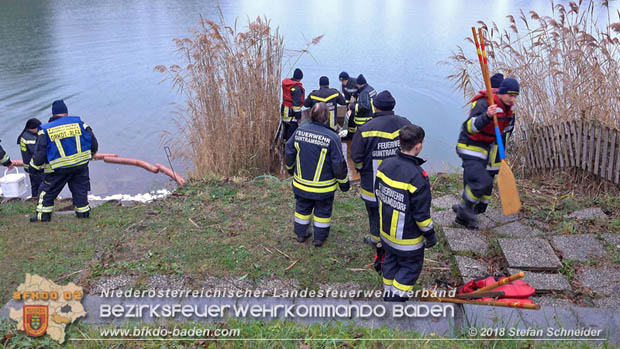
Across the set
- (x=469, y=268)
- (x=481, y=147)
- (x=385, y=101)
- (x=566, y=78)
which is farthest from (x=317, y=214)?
(x=566, y=78)

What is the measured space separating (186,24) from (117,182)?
15149 millimetres

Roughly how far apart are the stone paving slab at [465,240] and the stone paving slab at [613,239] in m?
1.22

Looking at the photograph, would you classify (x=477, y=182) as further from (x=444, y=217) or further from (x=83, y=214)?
(x=83, y=214)

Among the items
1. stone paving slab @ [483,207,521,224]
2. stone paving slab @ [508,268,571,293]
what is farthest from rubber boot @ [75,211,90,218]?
stone paving slab @ [508,268,571,293]

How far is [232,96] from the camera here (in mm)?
7836

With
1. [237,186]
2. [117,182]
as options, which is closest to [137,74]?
[117,182]

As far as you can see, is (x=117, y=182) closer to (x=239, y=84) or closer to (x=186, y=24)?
(x=239, y=84)

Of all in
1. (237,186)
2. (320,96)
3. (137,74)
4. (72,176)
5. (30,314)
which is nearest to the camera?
(30,314)

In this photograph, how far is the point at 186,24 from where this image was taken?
23.3 m

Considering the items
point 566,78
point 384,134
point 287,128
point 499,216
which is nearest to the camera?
point 384,134

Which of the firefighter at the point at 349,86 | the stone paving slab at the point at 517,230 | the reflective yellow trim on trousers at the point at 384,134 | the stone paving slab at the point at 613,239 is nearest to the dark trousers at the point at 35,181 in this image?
→ the firefighter at the point at 349,86

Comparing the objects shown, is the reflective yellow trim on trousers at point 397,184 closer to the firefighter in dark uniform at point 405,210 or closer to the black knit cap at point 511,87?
the firefighter in dark uniform at point 405,210

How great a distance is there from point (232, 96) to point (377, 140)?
375cm

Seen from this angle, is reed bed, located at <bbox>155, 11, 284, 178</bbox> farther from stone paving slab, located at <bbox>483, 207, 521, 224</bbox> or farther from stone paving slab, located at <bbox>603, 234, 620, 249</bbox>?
stone paving slab, located at <bbox>603, 234, 620, 249</bbox>
